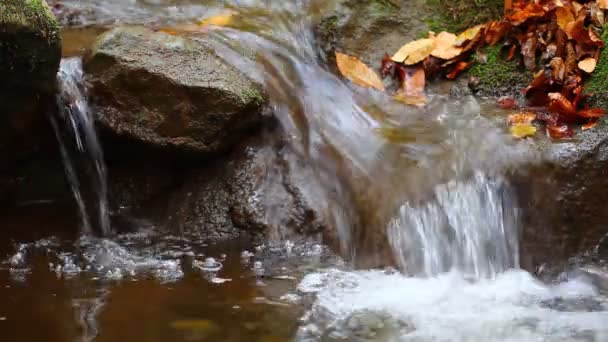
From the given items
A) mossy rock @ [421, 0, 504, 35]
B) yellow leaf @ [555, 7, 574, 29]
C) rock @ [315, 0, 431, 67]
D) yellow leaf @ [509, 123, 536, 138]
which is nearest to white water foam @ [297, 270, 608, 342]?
yellow leaf @ [509, 123, 536, 138]

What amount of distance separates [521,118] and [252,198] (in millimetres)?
1600

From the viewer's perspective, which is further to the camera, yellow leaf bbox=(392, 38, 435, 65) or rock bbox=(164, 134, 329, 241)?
yellow leaf bbox=(392, 38, 435, 65)

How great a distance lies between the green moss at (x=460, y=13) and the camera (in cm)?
482

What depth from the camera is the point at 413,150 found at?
148 inches

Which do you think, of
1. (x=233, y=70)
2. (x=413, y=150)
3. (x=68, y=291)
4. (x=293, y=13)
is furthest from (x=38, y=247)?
(x=293, y=13)

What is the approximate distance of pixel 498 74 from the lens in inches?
174

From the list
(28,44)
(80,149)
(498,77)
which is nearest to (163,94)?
(80,149)

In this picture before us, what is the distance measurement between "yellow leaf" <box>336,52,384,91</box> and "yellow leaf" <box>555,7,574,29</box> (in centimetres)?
116

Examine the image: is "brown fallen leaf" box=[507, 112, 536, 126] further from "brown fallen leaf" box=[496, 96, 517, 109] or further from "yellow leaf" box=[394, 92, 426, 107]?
"yellow leaf" box=[394, 92, 426, 107]

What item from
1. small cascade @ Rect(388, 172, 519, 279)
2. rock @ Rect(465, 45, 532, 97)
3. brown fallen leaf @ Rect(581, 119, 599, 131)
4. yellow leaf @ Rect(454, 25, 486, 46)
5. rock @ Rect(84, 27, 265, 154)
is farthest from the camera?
yellow leaf @ Rect(454, 25, 486, 46)

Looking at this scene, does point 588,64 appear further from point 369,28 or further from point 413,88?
point 369,28

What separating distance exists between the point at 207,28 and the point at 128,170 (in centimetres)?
114

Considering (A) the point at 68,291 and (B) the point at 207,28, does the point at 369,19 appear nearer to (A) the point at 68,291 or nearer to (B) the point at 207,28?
(B) the point at 207,28

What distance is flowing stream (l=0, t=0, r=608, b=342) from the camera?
2689mm
